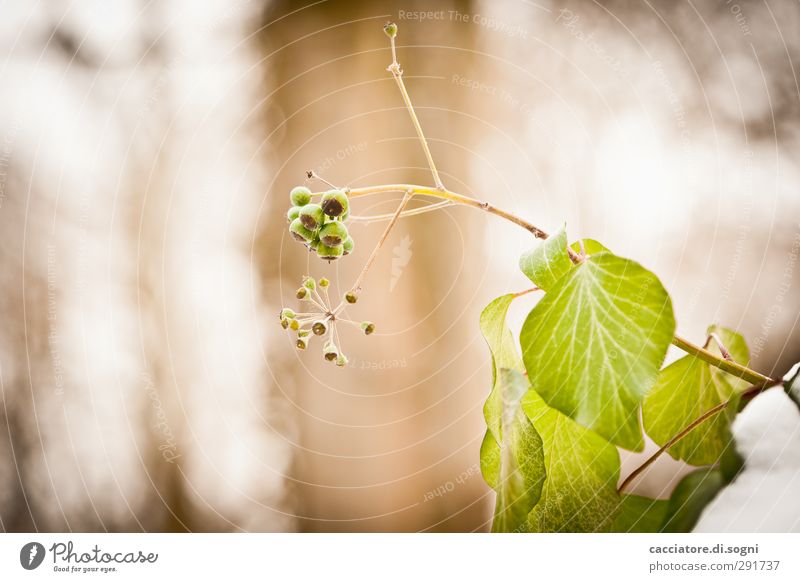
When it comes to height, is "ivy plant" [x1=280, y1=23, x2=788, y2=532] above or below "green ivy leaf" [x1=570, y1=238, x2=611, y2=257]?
below

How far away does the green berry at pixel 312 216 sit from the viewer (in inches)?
10.7

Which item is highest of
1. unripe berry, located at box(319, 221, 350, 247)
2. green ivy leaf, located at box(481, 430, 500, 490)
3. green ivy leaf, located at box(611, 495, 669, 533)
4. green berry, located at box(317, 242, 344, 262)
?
unripe berry, located at box(319, 221, 350, 247)

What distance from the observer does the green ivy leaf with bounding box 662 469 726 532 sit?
0.26 metres

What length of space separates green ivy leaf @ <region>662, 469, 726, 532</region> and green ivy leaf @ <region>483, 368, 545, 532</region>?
0.23 feet

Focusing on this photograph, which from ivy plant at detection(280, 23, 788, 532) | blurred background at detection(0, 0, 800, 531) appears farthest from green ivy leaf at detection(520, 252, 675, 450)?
blurred background at detection(0, 0, 800, 531)

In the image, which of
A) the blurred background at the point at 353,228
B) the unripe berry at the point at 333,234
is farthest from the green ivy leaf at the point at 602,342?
the blurred background at the point at 353,228

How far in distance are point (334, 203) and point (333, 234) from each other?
0.05 ft

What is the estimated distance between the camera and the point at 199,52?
0.65m

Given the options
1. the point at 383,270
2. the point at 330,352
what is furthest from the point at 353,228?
the point at 330,352

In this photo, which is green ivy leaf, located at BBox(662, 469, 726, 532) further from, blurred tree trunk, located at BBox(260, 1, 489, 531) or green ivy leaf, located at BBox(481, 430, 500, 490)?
blurred tree trunk, located at BBox(260, 1, 489, 531)

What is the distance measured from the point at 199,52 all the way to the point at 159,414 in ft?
1.39

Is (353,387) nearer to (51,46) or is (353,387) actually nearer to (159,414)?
(159,414)
